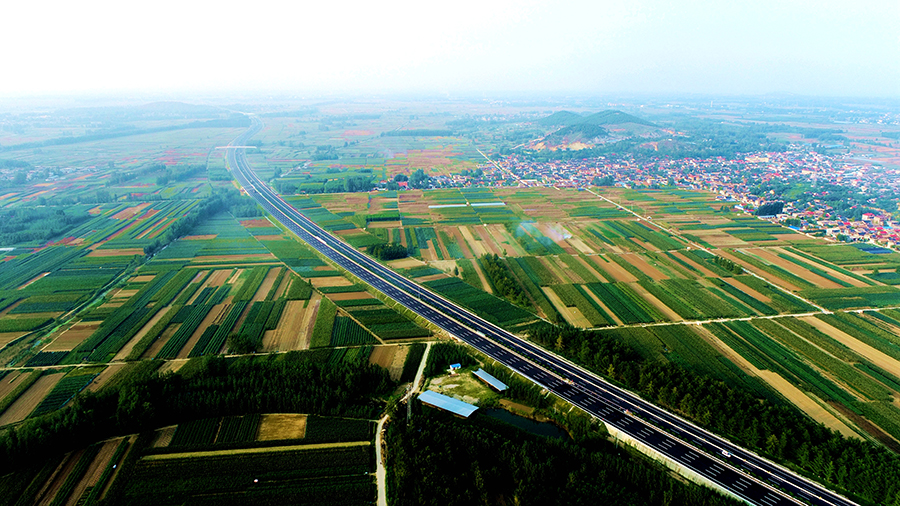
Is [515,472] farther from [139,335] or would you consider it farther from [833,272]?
[833,272]

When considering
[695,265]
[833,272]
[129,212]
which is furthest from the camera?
[129,212]

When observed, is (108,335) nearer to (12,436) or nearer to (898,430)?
(12,436)

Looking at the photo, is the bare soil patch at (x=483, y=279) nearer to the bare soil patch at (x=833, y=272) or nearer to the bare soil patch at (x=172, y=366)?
the bare soil patch at (x=172, y=366)

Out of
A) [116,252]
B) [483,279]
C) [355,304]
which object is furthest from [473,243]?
[116,252]

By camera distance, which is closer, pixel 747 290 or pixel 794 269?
pixel 747 290

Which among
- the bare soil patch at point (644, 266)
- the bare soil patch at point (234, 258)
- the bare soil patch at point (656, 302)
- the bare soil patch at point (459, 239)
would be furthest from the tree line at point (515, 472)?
the bare soil patch at point (234, 258)
